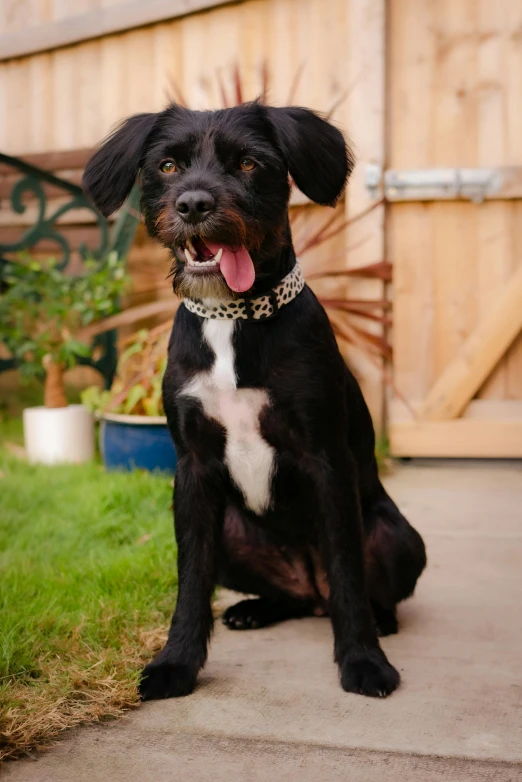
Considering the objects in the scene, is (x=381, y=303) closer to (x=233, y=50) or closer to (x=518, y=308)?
(x=518, y=308)

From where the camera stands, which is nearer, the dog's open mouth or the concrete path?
the concrete path

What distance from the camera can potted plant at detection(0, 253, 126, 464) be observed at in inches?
171

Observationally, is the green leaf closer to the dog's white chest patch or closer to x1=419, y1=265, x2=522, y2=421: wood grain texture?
x1=419, y1=265, x2=522, y2=421: wood grain texture

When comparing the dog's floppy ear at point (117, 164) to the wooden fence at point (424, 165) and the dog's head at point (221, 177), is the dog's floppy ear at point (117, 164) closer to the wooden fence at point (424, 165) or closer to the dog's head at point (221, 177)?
the dog's head at point (221, 177)

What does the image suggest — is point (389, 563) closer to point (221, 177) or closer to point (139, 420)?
point (221, 177)

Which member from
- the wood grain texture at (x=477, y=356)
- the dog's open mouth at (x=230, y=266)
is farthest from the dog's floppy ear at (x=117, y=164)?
the wood grain texture at (x=477, y=356)

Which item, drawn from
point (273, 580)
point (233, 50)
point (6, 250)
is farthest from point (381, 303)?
point (273, 580)

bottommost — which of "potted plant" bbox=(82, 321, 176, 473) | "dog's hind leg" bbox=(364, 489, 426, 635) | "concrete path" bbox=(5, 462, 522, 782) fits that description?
"concrete path" bbox=(5, 462, 522, 782)

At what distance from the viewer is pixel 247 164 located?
1898 mm

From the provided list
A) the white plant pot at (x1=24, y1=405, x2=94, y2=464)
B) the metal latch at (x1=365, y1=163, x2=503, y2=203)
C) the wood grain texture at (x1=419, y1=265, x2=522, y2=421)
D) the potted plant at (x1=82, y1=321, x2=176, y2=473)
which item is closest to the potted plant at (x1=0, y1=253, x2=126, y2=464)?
the white plant pot at (x1=24, y1=405, x2=94, y2=464)

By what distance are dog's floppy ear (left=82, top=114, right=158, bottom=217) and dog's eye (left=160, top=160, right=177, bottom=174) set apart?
70mm

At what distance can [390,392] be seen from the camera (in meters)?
4.64

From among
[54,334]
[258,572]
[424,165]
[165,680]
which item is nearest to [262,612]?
[258,572]

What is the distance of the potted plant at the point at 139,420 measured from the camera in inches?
152
